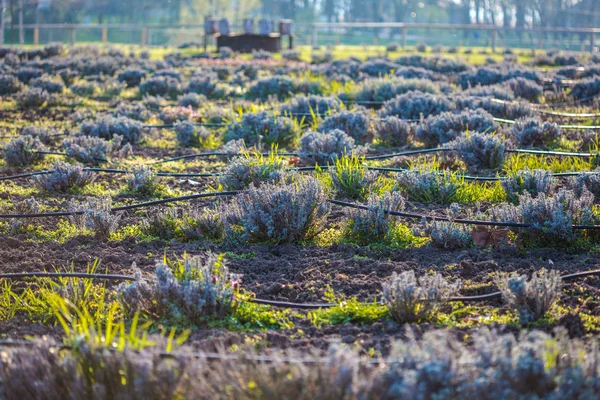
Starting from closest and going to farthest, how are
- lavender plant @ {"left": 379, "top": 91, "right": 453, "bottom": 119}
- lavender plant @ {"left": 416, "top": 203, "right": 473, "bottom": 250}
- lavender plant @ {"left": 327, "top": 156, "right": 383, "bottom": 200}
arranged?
lavender plant @ {"left": 416, "top": 203, "right": 473, "bottom": 250} → lavender plant @ {"left": 327, "top": 156, "right": 383, "bottom": 200} → lavender plant @ {"left": 379, "top": 91, "right": 453, "bottom": 119}

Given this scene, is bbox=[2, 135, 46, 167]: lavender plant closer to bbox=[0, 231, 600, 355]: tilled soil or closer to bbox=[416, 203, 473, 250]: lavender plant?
bbox=[0, 231, 600, 355]: tilled soil

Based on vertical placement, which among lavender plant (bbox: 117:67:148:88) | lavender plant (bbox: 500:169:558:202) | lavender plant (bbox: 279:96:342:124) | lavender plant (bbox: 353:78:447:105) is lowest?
lavender plant (bbox: 500:169:558:202)

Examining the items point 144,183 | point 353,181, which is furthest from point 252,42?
point 353,181

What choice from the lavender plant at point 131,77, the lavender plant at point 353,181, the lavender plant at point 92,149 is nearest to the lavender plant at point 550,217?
the lavender plant at point 353,181

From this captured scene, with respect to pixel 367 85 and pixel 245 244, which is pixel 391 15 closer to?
pixel 367 85

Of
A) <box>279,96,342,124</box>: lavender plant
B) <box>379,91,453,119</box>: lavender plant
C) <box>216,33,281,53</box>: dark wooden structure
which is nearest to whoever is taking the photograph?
<box>379,91,453,119</box>: lavender plant

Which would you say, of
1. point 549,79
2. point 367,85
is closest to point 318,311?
point 367,85

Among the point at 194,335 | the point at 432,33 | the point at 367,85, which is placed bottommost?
the point at 194,335

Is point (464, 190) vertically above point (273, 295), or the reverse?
point (464, 190)

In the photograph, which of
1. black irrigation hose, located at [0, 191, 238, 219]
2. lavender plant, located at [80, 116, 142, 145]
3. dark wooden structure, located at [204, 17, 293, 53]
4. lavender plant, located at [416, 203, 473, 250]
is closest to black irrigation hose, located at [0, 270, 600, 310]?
lavender plant, located at [416, 203, 473, 250]

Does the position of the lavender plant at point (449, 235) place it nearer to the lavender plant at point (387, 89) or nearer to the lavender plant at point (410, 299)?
the lavender plant at point (410, 299)

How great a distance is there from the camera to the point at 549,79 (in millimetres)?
18812

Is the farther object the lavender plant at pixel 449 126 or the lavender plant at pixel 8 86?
the lavender plant at pixel 8 86

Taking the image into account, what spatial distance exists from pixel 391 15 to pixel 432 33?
40.8m
